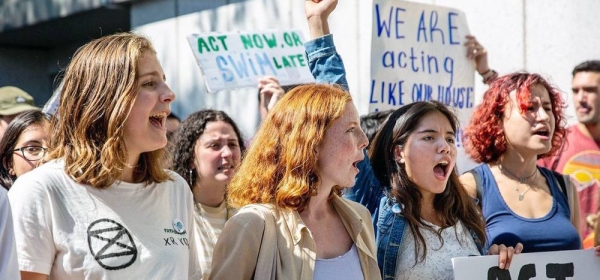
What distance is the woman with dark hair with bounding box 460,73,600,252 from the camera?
3.93m

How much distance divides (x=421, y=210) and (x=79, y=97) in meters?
1.45

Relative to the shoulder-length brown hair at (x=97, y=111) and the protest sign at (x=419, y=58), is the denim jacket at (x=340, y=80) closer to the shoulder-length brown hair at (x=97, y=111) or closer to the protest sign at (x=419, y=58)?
the shoulder-length brown hair at (x=97, y=111)

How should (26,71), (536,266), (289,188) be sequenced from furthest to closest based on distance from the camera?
(26,71), (536,266), (289,188)

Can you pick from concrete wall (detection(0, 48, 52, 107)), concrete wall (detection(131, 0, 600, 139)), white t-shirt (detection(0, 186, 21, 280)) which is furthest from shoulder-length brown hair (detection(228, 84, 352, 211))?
concrete wall (detection(0, 48, 52, 107))

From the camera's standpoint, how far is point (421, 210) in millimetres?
3693

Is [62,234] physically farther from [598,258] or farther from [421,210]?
[598,258]

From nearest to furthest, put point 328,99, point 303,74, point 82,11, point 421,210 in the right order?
point 328,99 → point 421,210 → point 303,74 → point 82,11

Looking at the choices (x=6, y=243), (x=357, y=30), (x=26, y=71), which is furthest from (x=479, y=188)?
(x=26, y=71)

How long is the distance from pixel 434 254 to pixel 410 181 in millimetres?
340

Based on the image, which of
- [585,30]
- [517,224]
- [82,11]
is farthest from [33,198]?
[82,11]

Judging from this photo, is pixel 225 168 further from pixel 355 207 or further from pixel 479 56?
pixel 479 56

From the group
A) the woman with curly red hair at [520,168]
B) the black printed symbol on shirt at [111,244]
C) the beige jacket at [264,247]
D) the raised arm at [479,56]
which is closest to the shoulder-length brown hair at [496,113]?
the woman with curly red hair at [520,168]

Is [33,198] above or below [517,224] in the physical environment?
above

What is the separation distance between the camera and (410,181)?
3.71m
